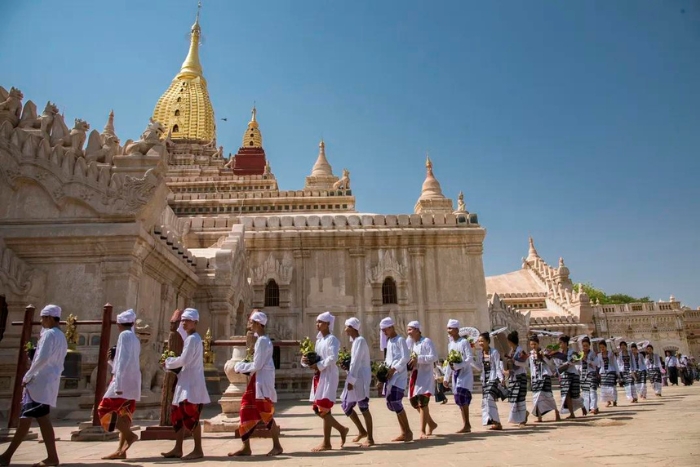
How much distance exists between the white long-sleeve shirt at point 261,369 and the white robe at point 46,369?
216 centimetres

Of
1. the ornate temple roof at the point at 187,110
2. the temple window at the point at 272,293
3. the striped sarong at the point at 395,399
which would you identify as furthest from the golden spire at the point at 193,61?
the striped sarong at the point at 395,399

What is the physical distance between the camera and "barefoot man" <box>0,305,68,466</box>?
20.0 feet

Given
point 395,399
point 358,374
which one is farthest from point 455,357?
point 358,374

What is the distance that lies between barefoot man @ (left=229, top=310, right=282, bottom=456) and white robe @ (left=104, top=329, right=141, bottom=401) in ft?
4.50

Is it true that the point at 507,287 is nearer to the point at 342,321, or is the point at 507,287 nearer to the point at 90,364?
the point at 342,321

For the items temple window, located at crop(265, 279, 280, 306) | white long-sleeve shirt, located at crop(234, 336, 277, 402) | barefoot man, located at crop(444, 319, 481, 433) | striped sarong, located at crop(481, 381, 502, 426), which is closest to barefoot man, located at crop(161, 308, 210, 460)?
Answer: white long-sleeve shirt, located at crop(234, 336, 277, 402)

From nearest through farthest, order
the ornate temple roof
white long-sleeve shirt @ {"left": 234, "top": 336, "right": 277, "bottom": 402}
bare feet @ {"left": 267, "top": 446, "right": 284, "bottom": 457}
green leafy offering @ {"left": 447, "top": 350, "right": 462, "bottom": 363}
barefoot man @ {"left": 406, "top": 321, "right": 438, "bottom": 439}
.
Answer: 1. bare feet @ {"left": 267, "top": 446, "right": 284, "bottom": 457}
2. white long-sleeve shirt @ {"left": 234, "top": 336, "right": 277, "bottom": 402}
3. barefoot man @ {"left": 406, "top": 321, "right": 438, "bottom": 439}
4. green leafy offering @ {"left": 447, "top": 350, "right": 462, "bottom": 363}
5. the ornate temple roof

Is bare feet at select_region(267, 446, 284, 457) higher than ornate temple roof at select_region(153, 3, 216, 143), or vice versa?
ornate temple roof at select_region(153, 3, 216, 143)

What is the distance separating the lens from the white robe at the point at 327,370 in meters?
7.44

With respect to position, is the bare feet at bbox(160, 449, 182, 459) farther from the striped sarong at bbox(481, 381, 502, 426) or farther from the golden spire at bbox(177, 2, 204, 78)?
the golden spire at bbox(177, 2, 204, 78)

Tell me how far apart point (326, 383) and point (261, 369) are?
0.95 meters

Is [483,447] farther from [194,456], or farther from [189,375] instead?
→ [189,375]

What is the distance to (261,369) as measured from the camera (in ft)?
23.4

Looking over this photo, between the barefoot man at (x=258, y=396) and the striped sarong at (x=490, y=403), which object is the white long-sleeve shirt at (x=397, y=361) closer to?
the barefoot man at (x=258, y=396)
